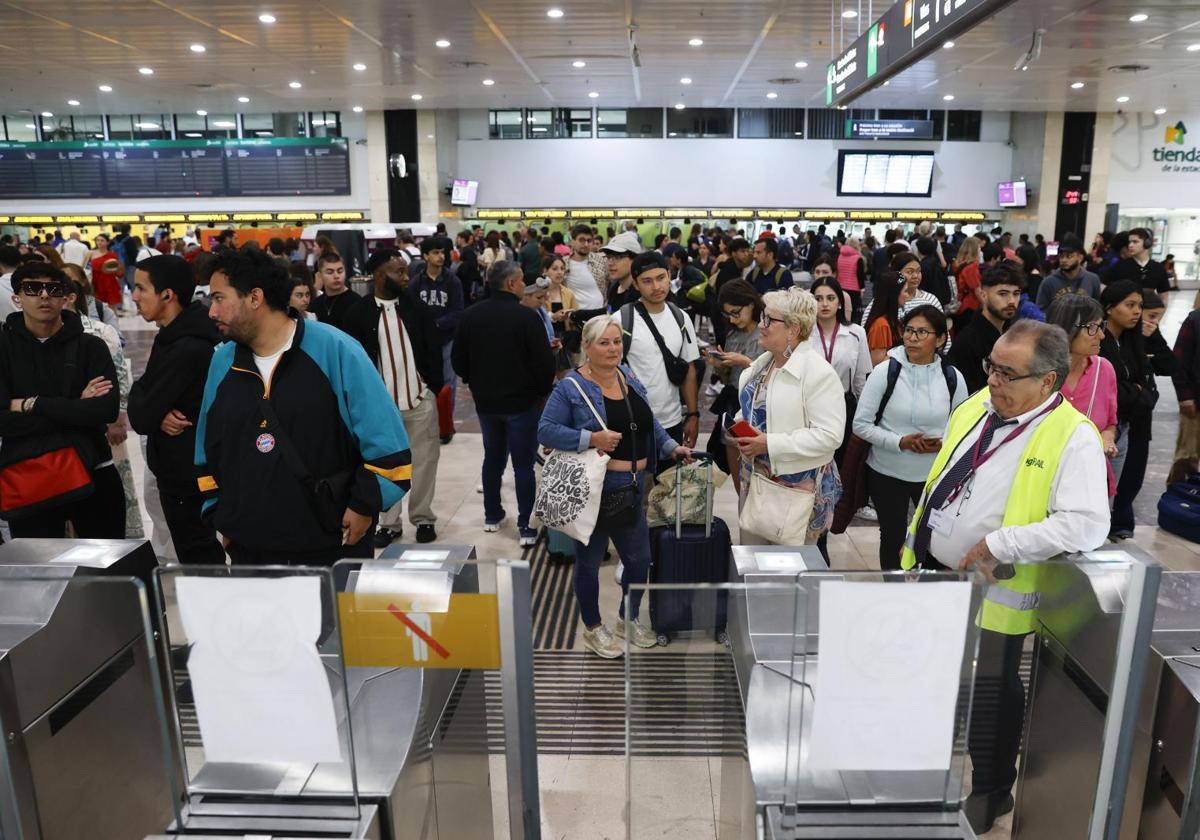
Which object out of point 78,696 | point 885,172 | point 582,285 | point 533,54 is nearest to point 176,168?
point 533,54

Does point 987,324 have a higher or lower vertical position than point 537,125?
lower

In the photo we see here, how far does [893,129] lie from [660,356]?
700 inches

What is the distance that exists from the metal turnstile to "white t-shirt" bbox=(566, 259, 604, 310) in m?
6.23

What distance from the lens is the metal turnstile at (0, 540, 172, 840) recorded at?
1.84 m

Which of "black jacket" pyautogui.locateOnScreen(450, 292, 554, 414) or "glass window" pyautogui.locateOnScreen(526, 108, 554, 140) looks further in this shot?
"glass window" pyautogui.locateOnScreen(526, 108, 554, 140)

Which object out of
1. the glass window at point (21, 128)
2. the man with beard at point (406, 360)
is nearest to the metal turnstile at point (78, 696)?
the man with beard at point (406, 360)

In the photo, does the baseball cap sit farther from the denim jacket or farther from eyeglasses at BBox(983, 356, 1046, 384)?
eyeglasses at BBox(983, 356, 1046, 384)

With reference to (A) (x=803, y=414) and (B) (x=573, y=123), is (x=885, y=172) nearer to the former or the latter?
(B) (x=573, y=123)

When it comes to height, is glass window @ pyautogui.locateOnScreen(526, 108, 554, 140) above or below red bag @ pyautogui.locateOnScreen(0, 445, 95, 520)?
above

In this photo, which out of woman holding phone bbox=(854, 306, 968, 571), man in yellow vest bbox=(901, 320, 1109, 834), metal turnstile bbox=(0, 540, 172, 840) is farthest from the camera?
woman holding phone bbox=(854, 306, 968, 571)

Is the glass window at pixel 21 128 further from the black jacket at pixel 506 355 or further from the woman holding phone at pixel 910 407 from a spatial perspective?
the woman holding phone at pixel 910 407

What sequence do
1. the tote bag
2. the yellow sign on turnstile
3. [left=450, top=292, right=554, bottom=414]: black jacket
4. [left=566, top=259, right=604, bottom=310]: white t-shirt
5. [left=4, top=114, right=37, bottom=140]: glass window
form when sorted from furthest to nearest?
[left=4, top=114, right=37, bottom=140]: glass window
[left=566, top=259, right=604, bottom=310]: white t-shirt
[left=450, top=292, right=554, bottom=414]: black jacket
the tote bag
the yellow sign on turnstile

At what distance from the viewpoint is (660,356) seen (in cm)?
457

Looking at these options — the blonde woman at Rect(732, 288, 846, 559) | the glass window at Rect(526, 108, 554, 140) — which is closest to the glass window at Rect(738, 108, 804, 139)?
Result: the glass window at Rect(526, 108, 554, 140)
